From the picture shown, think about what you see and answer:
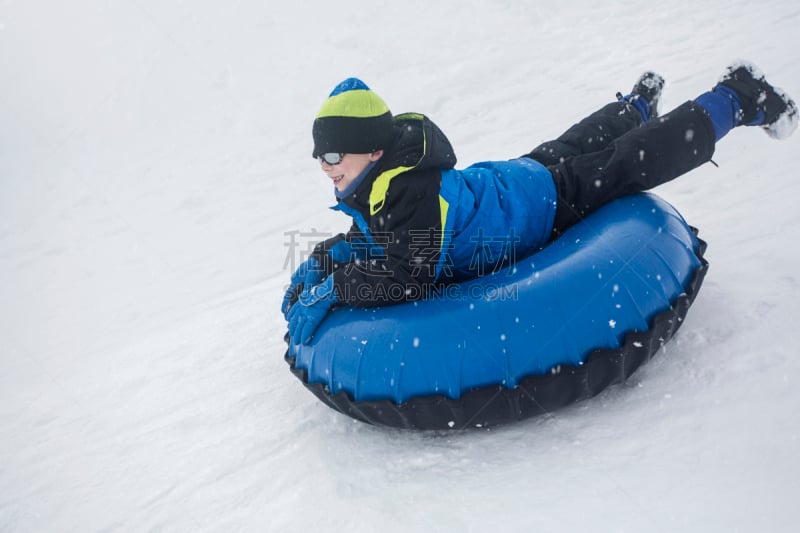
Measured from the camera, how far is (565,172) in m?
2.78

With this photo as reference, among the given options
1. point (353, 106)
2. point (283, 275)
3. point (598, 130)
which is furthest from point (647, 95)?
point (283, 275)

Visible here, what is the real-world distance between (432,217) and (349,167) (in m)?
0.45

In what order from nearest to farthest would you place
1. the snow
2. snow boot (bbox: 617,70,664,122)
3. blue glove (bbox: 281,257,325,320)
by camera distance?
the snow < blue glove (bbox: 281,257,325,320) < snow boot (bbox: 617,70,664,122)

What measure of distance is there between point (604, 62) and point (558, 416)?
594 centimetres

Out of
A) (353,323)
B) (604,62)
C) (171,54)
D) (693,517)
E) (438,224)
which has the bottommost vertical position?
(693,517)

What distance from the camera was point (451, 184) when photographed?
8.30 feet

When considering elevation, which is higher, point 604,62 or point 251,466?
point 604,62

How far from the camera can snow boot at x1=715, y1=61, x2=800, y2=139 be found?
9.21ft

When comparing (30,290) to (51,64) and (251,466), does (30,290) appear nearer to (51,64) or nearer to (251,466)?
(251,466)

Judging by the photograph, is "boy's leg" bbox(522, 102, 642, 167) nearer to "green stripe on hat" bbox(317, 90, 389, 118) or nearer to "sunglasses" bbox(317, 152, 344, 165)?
"green stripe on hat" bbox(317, 90, 389, 118)

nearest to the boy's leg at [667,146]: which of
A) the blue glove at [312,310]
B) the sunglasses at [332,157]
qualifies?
the sunglasses at [332,157]

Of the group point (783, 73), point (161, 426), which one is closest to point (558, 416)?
point (161, 426)

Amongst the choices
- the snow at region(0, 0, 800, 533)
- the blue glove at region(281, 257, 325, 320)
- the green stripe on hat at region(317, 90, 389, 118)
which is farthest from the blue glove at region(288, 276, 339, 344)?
the green stripe on hat at region(317, 90, 389, 118)

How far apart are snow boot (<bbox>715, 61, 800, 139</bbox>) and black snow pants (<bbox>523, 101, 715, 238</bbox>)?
265 millimetres
